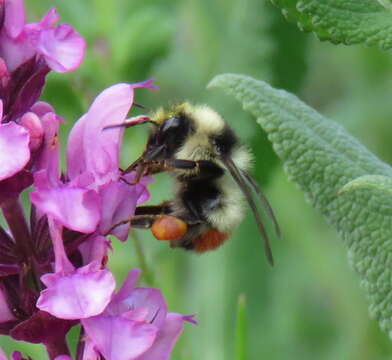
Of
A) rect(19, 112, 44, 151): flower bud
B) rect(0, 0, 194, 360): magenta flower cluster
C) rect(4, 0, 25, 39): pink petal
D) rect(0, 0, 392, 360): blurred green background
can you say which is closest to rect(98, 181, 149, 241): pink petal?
rect(0, 0, 194, 360): magenta flower cluster

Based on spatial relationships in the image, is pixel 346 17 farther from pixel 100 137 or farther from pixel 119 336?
pixel 119 336

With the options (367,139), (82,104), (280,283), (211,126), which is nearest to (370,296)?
(211,126)

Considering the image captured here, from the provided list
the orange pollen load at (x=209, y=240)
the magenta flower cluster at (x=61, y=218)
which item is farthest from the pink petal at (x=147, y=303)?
the orange pollen load at (x=209, y=240)

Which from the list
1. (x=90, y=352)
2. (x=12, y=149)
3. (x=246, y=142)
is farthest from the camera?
(x=246, y=142)

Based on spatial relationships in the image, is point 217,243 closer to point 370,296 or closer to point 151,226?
point 151,226

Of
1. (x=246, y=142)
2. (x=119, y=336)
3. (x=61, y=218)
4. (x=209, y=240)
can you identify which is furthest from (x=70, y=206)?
(x=246, y=142)

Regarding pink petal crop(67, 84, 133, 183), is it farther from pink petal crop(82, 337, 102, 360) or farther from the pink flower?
pink petal crop(82, 337, 102, 360)
